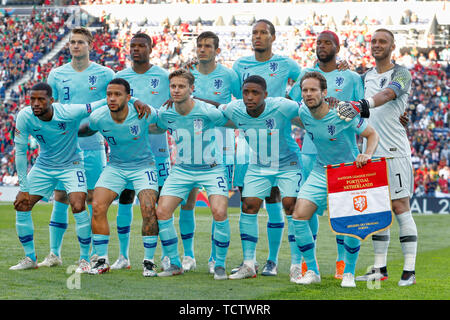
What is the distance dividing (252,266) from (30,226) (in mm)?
2561

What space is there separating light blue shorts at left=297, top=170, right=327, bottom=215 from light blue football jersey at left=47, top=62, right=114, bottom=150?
9.60 ft

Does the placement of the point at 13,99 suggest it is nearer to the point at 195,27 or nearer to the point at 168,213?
the point at 195,27

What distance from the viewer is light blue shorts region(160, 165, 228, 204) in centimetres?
750

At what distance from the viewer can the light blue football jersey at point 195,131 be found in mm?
7582

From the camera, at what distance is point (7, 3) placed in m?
37.5

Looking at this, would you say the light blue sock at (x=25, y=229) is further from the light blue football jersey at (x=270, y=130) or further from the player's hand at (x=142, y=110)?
the light blue football jersey at (x=270, y=130)

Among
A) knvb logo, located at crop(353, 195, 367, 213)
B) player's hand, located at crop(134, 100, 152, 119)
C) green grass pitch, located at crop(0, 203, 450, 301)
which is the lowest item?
green grass pitch, located at crop(0, 203, 450, 301)

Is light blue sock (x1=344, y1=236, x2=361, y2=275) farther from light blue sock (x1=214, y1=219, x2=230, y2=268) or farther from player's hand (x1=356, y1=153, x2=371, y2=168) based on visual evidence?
light blue sock (x1=214, y1=219, x2=230, y2=268)

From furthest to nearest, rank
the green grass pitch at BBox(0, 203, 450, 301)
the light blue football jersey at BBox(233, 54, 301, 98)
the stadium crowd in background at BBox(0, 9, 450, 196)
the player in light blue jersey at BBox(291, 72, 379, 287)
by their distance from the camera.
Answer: the stadium crowd in background at BBox(0, 9, 450, 196)
the light blue football jersey at BBox(233, 54, 301, 98)
the player in light blue jersey at BBox(291, 72, 379, 287)
the green grass pitch at BBox(0, 203, 450, 301)

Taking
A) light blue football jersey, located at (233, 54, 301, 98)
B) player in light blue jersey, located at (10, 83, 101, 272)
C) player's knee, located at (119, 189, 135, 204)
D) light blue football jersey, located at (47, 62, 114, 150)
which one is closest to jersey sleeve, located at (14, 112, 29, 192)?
player in light blue jersey, located at (10, 83, 101, 272)

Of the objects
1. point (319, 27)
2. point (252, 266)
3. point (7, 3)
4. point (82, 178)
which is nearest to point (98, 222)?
point (82, 178)

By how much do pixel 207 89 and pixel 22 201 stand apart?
2.51 metres

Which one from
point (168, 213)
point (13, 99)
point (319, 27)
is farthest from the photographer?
point (319, 27)
